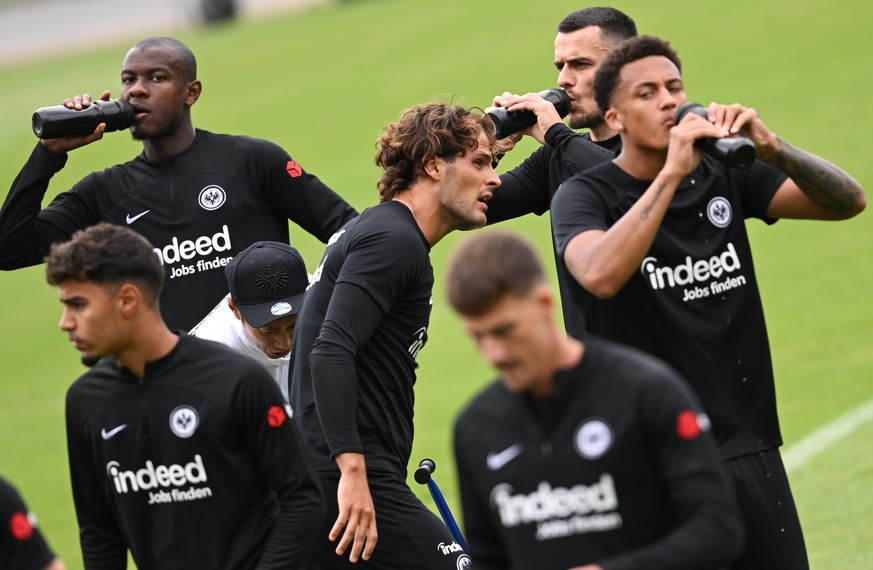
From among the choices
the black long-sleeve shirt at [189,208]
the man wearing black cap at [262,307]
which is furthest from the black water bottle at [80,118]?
the man wearing black cap at [262,307]

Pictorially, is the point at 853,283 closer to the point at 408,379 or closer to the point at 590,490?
the point at 408,379

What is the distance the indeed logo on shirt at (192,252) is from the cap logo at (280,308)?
0.68 metres

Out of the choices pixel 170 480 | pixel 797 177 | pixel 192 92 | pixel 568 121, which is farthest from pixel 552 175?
pixel 170 480

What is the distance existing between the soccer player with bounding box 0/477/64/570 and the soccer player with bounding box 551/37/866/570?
2043 mm

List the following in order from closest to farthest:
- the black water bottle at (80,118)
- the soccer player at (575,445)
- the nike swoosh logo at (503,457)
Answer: the soccer player at (575,445)
the nike swoosh logo at (503,457)
the black water bottle at (80,118)

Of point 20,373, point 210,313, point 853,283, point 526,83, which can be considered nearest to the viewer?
point 210,313

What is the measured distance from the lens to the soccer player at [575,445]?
12.5 ft

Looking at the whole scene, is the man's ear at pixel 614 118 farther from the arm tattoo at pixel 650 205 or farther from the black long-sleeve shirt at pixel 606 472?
the black long-sleeve shirt at pixel 606 472

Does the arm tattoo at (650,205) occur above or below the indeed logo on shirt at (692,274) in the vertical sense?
above

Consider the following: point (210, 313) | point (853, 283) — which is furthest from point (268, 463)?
point (853, 283)

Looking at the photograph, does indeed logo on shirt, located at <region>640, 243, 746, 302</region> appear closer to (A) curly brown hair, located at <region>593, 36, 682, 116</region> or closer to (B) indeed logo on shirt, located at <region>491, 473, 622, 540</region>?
(A) curly brown hair, located at <region>593, 36, 682, 116</region>

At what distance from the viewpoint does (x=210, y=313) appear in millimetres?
6879

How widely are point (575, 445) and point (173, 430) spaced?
1522 mm

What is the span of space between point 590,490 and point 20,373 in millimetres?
18168
